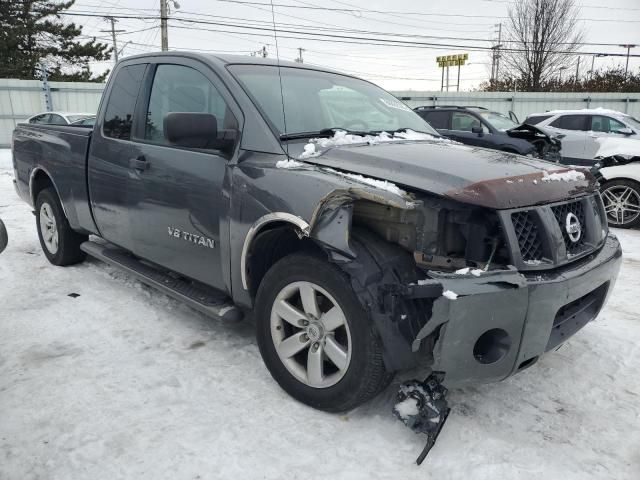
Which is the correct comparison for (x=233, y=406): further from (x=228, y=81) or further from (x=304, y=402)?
(x=228, y=81)

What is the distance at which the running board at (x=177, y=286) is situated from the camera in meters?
3.07

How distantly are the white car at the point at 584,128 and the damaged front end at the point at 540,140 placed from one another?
1.15m

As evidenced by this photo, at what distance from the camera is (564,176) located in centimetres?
263

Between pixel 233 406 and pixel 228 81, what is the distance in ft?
6.13

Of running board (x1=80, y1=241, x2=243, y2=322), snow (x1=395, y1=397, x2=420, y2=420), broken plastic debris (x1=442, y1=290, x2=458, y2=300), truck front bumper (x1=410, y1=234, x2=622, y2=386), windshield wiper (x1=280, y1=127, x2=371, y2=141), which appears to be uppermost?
windshield wiper (x1=280, y1=127, x2=371, y2=141)

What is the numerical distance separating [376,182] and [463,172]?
41 cm

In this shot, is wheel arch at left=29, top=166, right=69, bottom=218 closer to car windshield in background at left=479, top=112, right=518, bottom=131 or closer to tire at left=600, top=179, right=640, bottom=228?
tire at left=600, top=179, right=640, bottom=228

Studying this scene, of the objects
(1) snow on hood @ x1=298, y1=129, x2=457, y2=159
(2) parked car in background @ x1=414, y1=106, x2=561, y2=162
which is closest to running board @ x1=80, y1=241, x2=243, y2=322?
(1) snow on hood @ x1=298, y1=129, x2=457, y2=159

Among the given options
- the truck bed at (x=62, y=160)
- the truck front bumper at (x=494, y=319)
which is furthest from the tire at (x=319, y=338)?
the truck bed at (x=62, y=160)

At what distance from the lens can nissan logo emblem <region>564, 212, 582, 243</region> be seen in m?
2.45

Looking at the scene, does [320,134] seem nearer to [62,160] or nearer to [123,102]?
[123,102]

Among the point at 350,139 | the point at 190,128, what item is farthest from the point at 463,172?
the point at 190,128

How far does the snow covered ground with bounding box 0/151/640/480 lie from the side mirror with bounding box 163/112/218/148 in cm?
136

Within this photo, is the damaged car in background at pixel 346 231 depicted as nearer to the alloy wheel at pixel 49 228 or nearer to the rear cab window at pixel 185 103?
the rear cab window at pixel 185 103
